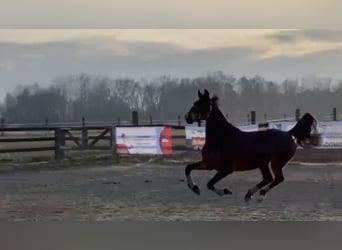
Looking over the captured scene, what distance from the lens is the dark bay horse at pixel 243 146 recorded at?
6.28m

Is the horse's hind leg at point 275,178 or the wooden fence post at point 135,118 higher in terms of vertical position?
the wooden fence post at point 135,118

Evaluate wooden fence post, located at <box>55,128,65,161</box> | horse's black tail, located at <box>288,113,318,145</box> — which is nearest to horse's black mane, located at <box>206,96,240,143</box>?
horse's black tail, located at <box>288,113,318,145</box>

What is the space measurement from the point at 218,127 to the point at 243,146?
267 mm

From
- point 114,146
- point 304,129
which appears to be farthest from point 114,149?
point 304,129

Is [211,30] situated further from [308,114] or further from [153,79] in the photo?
[308,114]

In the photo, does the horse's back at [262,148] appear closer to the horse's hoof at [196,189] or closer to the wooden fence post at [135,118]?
the horse's hoof at [196,189]

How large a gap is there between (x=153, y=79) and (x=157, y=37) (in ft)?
1.22

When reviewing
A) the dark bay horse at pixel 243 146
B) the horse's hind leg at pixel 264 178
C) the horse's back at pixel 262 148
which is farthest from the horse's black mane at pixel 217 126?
the horse's hind leg at pixel 264 178

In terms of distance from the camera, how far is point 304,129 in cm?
630

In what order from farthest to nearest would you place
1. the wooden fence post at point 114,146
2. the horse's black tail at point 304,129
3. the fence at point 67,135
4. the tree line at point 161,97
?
1. the wooden fence post at point 114,146
2. the fence at point 67,135
3. the tree line at point 161,97
4. the horse's black tail at point 304,129

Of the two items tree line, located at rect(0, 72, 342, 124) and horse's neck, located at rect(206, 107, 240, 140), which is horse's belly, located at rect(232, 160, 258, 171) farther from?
tree line, located at rect(0, 72, 342, 124)

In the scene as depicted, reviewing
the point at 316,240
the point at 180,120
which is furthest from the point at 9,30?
the point at 316,240

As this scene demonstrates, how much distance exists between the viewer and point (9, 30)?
20.4ft

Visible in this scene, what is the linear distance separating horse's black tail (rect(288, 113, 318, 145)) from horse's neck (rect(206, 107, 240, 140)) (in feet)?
1.61
